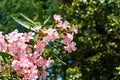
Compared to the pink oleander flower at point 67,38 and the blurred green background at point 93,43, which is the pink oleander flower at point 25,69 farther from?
the blurred green background at point 93,43

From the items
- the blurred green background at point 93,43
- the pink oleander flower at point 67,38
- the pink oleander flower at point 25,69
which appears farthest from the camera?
the blurred green background at point 93,43

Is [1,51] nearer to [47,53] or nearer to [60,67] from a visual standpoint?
[47,53]

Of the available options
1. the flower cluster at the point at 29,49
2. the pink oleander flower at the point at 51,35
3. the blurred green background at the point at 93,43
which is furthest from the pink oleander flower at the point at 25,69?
the blurred green background at the point at 93,43

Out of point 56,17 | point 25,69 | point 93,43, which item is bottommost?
point 93,43

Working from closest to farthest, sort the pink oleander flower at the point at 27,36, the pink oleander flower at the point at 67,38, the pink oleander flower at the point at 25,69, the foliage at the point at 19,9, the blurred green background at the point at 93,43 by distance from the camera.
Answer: the pink oleander flower at the point at 25,69
the pink oleander flower at the point at 27,36
the pink oleander flower at the point at 67,38
the blurred green background at the point at 93,43
the foliage at the point at 19,9

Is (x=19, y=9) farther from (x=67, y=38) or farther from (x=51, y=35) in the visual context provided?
(x=51, y=35)

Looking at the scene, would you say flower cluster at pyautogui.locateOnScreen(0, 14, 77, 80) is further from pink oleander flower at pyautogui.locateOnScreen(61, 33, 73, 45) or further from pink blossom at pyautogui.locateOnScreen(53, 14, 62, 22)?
pink blossom at pyautogui.locateOnScreen(53, 14, 62, 22)

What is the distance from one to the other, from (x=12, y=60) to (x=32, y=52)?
7.3 inches

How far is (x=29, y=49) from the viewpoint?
3.05 metres

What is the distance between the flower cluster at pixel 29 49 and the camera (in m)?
2.92

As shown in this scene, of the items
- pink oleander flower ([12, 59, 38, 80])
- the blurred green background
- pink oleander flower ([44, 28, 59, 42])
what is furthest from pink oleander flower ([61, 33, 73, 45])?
the blurred green background

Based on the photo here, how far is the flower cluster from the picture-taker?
2.92 m

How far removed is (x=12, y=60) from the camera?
2.99 meters

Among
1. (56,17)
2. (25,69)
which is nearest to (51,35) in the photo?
(56,17)
